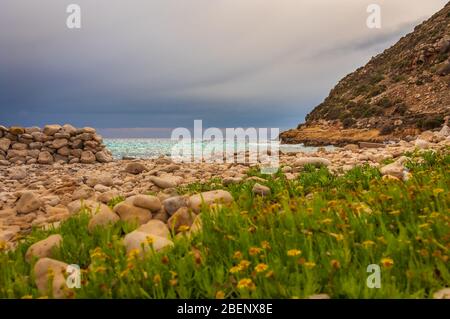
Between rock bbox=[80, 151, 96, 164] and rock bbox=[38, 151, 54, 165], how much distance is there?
1.29 m

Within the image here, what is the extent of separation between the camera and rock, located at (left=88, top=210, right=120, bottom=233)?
481 cm

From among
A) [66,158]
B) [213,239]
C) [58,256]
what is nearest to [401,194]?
[213,239]

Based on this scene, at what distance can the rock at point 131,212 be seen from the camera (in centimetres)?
527

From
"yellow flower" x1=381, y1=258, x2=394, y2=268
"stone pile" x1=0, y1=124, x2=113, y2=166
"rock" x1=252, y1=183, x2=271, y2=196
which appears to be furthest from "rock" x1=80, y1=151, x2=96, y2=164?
"yellow flower" x1=381, y1=258, x2=394, y2=268

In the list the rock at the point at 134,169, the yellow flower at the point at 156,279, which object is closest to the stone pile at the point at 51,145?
the rock at the point at 134,169

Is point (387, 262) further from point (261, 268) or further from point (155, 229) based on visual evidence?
point (155, 229)

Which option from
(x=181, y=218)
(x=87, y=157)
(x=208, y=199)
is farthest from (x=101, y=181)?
(x=87, y=157)

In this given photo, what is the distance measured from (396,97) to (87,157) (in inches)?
1642

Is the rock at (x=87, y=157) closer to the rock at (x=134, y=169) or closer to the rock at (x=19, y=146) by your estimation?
the rock at (x=19, y=146)

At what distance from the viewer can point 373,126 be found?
4472cm

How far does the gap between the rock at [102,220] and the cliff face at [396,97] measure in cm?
3468

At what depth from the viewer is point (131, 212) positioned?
17.5ft

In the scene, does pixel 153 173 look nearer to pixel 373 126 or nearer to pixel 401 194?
pixel 401 194
